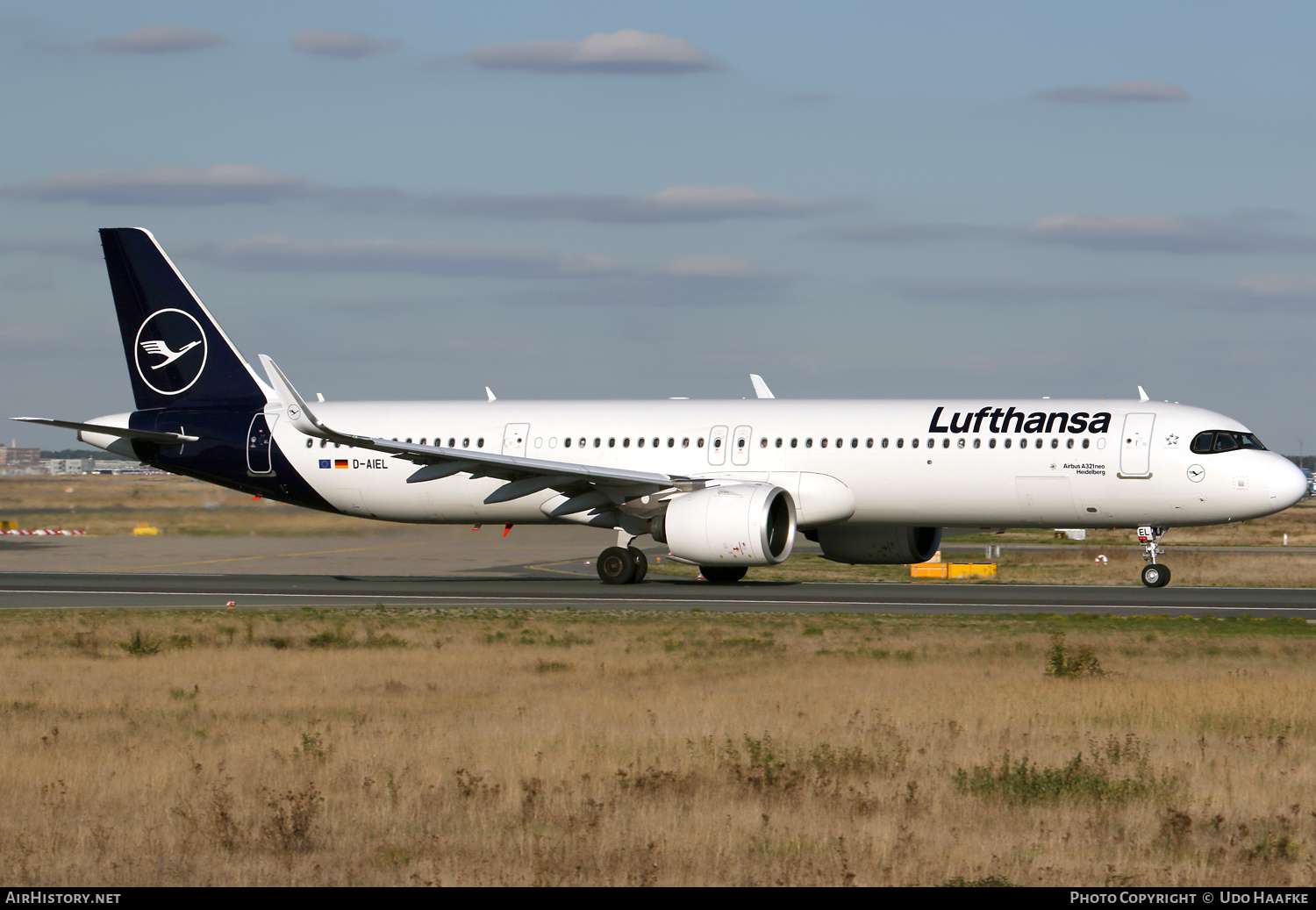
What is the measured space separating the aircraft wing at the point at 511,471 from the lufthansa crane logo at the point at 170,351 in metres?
5.07

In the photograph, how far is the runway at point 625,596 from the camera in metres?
28.2

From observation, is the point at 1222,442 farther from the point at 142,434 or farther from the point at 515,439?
the point at 142,434

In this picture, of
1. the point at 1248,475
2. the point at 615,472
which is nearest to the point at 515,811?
the point at 615,472

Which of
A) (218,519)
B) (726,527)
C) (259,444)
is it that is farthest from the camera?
(218,519)

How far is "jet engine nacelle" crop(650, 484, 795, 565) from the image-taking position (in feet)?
103

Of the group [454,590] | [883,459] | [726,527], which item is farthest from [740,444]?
[454,590]

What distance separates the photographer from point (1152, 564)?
33.3 metres

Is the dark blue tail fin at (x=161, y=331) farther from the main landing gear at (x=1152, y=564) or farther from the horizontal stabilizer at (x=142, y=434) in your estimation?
the main landing gear at (x=1152, y=564)

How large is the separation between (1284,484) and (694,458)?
12479mm

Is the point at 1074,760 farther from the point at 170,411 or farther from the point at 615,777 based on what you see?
the point at 170,411

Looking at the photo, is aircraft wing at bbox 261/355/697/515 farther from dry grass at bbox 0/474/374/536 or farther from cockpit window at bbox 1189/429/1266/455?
cockpit window at bbox 1189/429/1266/455

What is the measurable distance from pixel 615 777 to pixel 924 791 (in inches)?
95.4

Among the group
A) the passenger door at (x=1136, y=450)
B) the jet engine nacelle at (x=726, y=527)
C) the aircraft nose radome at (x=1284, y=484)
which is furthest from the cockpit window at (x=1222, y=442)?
the jet engine nacelle at (x=726, y=527)
